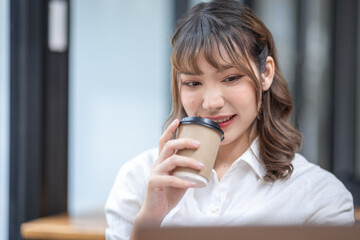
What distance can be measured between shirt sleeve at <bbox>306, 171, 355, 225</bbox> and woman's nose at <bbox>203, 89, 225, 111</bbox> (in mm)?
262

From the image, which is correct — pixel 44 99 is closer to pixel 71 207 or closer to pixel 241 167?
pixel 71 207

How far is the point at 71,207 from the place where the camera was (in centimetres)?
183

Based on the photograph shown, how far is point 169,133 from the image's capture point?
782 mm

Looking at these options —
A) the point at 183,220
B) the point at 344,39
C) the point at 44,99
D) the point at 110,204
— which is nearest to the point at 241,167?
the point at 183,220

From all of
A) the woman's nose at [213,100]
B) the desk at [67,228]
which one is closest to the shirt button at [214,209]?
the woman's nose at [213,100]

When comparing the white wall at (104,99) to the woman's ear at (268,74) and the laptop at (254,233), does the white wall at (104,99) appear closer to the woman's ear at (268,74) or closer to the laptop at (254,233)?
the woman's ear at (268,74)

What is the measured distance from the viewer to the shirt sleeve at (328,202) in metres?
0.83

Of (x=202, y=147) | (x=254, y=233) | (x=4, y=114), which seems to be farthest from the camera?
(x=4, y=114)

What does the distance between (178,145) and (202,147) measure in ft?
0.13

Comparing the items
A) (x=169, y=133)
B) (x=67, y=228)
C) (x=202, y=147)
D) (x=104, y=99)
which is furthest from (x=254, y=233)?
(x=104, y=99)

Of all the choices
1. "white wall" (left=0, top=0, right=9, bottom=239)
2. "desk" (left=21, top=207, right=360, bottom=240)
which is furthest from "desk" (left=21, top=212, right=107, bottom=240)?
"white wall" (left=0, top=0, right=9, bottom=239)

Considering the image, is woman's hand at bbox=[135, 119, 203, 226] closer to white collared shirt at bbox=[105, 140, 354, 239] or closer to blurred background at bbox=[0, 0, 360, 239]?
white collared shirt at bbox=[105, 140, 354, 239]

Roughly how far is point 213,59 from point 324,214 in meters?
0.36

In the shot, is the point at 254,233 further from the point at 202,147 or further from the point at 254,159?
the point at 254,159
